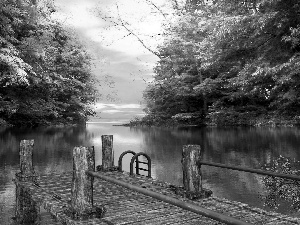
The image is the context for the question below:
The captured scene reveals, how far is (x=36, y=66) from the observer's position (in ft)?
93.5

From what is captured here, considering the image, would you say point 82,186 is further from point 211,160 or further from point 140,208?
point 211,160

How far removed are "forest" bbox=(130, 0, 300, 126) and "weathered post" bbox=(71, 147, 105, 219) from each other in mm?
12259

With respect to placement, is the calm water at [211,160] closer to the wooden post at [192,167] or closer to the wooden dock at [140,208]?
the wooden dock at [140,208]

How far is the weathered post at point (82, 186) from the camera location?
6359mm

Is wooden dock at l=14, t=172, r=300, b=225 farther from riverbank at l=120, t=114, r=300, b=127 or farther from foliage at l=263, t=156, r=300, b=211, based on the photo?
riverbank at l=120, t=114, r=300, b=127

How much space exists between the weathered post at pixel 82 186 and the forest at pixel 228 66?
483 inches

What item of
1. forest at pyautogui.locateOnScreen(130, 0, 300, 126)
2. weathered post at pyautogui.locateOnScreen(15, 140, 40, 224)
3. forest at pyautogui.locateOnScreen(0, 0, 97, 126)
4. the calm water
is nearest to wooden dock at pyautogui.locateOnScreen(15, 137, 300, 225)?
weathered post at pyautogui.locateOnScreen(15, 140, 40, 224)

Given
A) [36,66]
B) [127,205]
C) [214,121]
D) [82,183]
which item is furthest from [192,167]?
[214,121]

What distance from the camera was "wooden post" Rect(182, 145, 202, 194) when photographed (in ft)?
25.5

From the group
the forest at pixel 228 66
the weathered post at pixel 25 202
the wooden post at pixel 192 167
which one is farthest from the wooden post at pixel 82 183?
the forest at pixel 228 66

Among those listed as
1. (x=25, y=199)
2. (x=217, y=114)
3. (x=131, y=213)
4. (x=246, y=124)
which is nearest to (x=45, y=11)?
(x=217, y=114)

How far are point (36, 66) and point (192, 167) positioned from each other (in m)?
23.2

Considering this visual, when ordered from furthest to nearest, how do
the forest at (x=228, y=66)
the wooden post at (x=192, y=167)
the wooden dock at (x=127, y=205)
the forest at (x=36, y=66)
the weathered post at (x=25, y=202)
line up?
1. the forest at (x=36, y=66)
2. the forest at (x=228, y=66)
3. the weathered post at (x=25, y=202)
4. the wooden post at (x=192, y=167)
5. the wooden dock at (x=127, y=205)

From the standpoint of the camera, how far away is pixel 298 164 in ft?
58.5
